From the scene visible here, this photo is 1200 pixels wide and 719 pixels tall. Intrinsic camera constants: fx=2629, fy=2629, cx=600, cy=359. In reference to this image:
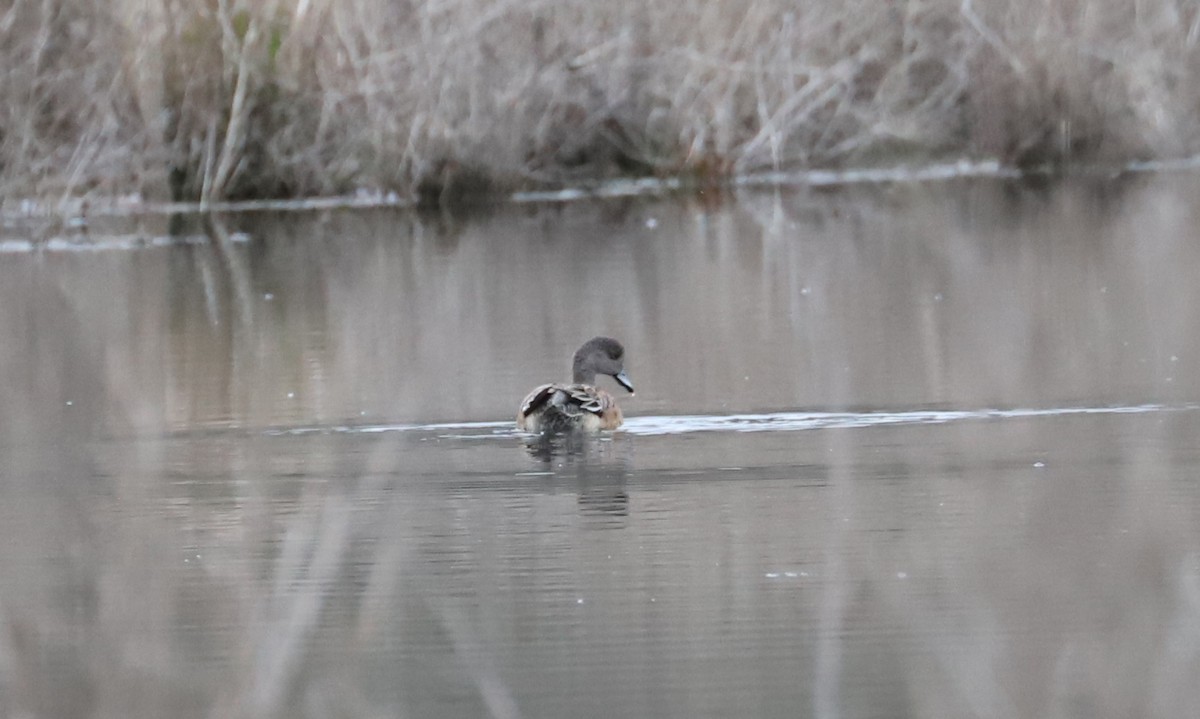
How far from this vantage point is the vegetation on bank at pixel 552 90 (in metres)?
25.0

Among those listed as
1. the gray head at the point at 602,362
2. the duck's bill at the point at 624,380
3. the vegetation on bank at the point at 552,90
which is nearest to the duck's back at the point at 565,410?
the duck's bill at the point at 624,380

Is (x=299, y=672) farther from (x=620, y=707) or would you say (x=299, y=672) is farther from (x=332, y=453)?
(x=332, y=453)

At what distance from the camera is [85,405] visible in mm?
11289

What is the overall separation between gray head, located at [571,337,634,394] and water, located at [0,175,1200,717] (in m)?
0.26

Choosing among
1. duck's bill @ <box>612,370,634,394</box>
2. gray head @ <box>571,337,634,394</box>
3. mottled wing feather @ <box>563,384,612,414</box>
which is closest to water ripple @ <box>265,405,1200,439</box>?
mottled wing feather @ <box>563,384,612,414</box>

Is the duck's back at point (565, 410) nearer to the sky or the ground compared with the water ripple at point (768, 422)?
nearer to the sky

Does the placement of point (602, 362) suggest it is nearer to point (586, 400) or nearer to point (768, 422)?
point (586, 400)

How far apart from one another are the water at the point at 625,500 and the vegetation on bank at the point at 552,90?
28.5 ft

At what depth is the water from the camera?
19.1 ft

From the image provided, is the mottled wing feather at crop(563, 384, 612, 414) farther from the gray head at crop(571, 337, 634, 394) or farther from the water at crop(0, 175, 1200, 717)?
the gray head at crop(571, 337, 634, 394)

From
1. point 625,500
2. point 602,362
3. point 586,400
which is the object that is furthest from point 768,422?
point 625,500

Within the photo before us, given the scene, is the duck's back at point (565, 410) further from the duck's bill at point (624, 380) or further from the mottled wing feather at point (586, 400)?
the duck's bill at point (624, 380)

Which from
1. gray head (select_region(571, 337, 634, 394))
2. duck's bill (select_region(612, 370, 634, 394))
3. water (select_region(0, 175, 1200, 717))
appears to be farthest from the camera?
gray head (select_region(571, 337, 634, 394))

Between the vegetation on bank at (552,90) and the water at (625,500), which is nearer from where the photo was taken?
the water at (625,500)
